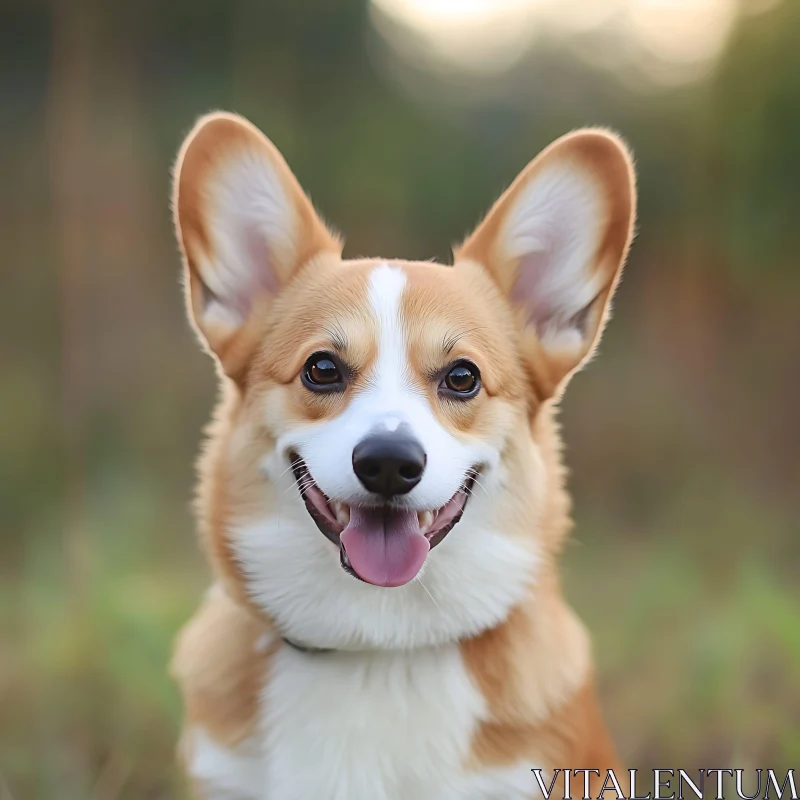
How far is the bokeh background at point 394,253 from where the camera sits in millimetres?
3908

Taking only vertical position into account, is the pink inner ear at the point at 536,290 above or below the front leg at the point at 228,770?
above

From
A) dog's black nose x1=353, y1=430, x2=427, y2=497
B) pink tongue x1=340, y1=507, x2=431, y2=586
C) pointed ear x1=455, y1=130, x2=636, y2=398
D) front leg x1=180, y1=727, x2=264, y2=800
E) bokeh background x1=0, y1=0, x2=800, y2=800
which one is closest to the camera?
dog's black nose x1=353, y1=430, x2=427, y2=497

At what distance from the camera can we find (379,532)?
5.96 feet

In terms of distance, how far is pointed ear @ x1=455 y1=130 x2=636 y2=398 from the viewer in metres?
2.00

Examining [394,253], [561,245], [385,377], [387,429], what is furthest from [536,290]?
[394,253]

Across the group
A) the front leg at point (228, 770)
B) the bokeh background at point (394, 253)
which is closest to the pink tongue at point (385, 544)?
the front leg at point (228, 770)

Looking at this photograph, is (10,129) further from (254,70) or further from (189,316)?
(189,316)

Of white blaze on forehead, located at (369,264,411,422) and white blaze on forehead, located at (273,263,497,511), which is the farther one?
white blaze on forehead, located at (369,264,411,422)

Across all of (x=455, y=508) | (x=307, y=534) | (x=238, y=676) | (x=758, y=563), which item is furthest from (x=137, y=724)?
(x=758, y=563)

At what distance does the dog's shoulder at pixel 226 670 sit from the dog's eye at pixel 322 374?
52cm

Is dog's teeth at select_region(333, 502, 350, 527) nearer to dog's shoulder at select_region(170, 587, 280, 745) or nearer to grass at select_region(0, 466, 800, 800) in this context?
dog's shoulder at select_region(170, 587, 280, 745)

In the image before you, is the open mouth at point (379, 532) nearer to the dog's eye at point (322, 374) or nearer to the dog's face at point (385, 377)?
the dog's face at point (385, 377)

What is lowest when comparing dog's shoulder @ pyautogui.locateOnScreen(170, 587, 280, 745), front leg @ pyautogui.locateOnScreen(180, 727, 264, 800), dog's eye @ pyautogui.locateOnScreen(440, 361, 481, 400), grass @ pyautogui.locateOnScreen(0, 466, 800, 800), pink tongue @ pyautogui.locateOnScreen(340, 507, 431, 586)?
grass @ pyautogui.locateOnScreen(0, 466, 800, 800)

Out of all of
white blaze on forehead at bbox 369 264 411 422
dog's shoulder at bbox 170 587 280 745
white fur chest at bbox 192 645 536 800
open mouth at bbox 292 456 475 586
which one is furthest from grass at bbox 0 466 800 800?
white blaze on forehead at bbox 369 264 411 422
